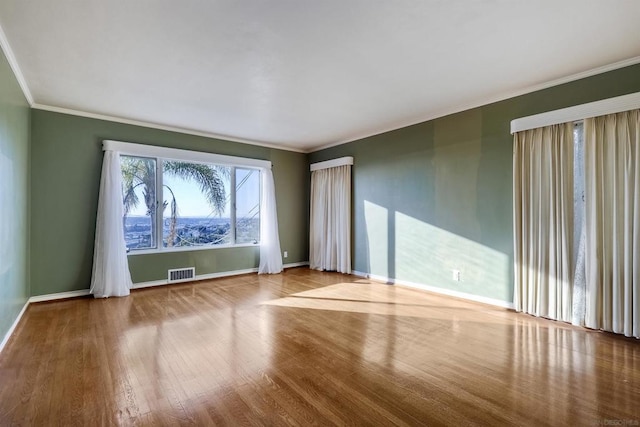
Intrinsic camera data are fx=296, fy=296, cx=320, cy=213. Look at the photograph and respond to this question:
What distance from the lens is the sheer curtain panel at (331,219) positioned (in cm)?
561

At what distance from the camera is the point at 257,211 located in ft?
19.5

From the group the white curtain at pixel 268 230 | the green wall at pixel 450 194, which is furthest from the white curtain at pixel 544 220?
the white curtain at pixel 268 230

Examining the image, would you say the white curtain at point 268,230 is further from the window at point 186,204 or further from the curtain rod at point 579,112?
the curtain rod at point 579,112

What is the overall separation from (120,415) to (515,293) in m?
3.81

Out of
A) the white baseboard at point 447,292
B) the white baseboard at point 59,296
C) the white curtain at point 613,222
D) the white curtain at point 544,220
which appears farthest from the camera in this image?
the white baseboard at point 59,296

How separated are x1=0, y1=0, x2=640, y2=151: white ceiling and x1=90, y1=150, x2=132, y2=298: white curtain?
0.87 metres

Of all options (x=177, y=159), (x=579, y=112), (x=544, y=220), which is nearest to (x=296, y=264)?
(x=177, y=159)

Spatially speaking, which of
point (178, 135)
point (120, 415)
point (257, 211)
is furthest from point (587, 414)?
point (178, 135)

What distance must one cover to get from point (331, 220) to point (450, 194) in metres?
2.42

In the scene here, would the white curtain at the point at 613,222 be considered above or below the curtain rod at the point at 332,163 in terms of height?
below

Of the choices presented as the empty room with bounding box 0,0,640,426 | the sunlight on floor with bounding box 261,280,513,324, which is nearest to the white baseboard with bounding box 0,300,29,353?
the empty room with bounding box 0,0,640,426

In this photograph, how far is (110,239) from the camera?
410 cm

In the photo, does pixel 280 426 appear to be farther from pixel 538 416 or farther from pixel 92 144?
pixel 92 144

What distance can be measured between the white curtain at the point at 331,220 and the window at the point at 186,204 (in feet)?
3.94
